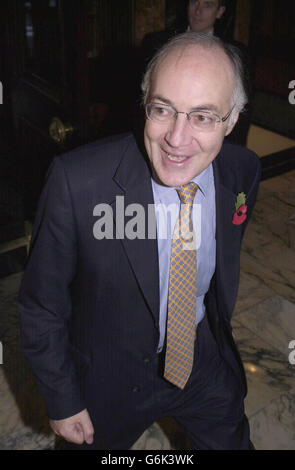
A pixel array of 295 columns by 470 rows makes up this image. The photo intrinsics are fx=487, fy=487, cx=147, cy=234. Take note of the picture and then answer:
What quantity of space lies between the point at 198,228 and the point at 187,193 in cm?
17

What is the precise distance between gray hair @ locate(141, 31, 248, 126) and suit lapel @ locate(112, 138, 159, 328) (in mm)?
227

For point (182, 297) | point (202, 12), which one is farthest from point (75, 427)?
point (202, 12)

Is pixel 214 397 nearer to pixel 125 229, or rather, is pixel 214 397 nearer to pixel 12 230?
pixel 125 229

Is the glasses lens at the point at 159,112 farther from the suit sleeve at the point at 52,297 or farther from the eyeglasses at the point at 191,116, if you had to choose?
the suit sleeve at the point at 52,297

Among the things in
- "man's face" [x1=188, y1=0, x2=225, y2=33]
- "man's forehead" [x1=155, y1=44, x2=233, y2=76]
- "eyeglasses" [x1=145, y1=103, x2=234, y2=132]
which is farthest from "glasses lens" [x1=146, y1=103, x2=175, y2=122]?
"man's face" [x1=188, y1=0, x2=225, y2=33]

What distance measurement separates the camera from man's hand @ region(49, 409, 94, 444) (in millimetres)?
1721

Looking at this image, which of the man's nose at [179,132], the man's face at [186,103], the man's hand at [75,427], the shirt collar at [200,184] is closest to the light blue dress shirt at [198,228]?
the shirt collar at [200,184]

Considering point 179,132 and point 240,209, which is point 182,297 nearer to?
point 240,209

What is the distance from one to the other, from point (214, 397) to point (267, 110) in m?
6.25

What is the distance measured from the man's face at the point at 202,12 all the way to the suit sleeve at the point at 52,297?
9.95 feet

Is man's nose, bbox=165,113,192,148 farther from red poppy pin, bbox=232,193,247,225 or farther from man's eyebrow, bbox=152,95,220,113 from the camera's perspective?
red poppy pin, bbox=232,193,247,225

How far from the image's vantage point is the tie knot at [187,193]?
1.71 m

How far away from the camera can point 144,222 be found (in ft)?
5.39

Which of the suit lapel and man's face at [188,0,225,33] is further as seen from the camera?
man's face at [188,0,225,33]
